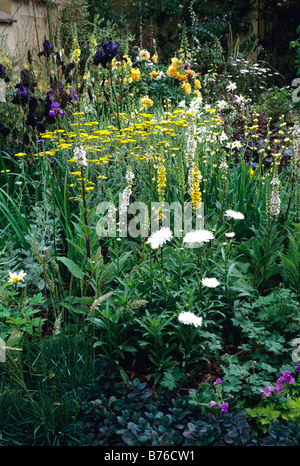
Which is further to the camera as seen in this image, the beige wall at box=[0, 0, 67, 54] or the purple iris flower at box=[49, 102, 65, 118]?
the beige wall at box=[0, 0, 67, 54]

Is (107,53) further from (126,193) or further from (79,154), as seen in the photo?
(79,154)

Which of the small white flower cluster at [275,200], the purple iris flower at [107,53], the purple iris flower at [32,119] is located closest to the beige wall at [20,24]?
the purple iris flower at [107,53]

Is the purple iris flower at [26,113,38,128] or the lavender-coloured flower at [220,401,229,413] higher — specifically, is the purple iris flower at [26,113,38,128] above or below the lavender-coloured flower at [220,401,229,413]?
above

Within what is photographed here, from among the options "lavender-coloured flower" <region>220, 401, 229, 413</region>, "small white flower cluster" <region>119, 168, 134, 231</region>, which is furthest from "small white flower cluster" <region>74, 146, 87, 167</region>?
"lavender-coloured flower" <region>220, 401, 229, 413</region>

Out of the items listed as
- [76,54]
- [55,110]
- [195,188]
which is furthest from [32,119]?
[195,188]

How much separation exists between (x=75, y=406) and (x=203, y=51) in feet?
26.5

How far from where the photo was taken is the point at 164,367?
6.46 ft

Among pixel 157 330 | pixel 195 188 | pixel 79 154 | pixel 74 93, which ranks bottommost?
pixel 157 330

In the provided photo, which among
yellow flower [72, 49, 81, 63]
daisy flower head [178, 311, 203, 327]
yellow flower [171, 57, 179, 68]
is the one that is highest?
yellow flower [72, 49, 81, 63]

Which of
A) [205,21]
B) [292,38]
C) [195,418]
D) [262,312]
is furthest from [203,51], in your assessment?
[195,418]

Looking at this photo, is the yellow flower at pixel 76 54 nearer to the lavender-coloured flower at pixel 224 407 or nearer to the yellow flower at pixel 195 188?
the yellow flower at pixel 195 188

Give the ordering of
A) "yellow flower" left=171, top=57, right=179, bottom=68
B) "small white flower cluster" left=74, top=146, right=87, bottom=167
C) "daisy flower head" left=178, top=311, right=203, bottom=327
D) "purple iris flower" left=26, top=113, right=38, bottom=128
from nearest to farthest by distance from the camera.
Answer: "daisy flower head" left=178, top=311, right=203, bottom=327 → "small white flower cluster" left=74, top=146, right=87, bottom=167 → "purple iris flower" left=26, top=113, right=38, bottom=128 → "yellow flower" left=171, top=57, right=179, bottom=68

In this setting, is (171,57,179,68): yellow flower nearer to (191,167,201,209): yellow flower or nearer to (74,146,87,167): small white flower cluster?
(191,167,201,209): yellow flower
